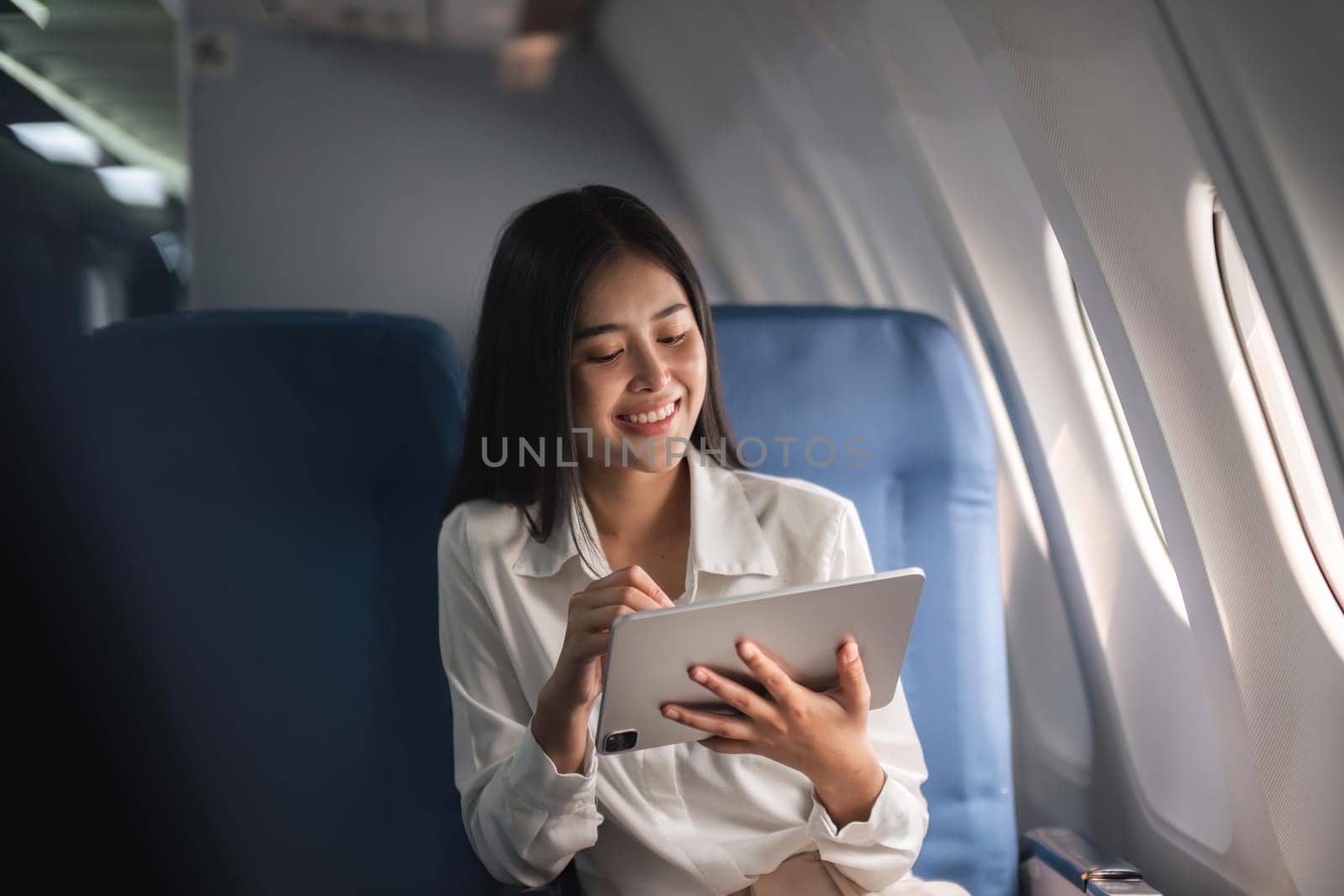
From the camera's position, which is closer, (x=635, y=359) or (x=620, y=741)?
(x=620, y=741)

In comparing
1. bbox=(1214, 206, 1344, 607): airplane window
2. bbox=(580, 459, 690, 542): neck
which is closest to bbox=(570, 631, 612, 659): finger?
bbox=(580, 459, 690, 542): neck

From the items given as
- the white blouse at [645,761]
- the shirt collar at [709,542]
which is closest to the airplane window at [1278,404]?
the white blouse at [645,761]

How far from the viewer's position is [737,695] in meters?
1.15

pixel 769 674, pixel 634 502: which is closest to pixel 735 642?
pixel 769 674

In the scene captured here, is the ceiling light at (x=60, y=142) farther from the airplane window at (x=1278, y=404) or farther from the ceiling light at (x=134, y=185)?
the airplane window at (x=1278, y=404)

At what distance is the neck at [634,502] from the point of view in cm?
154

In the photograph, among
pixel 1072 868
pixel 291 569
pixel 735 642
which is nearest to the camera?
pixel 735 642

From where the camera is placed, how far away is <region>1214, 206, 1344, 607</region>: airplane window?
1.38 m

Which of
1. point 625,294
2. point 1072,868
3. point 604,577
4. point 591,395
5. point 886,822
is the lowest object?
point 1072,868

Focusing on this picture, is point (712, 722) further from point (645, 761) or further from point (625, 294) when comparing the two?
point (625, 294)

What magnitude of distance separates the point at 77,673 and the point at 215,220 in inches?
30.0

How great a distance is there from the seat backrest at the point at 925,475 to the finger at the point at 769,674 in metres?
0.55

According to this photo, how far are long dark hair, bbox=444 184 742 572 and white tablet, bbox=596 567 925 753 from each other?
Answer: 37 cm

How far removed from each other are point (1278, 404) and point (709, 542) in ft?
2.47
